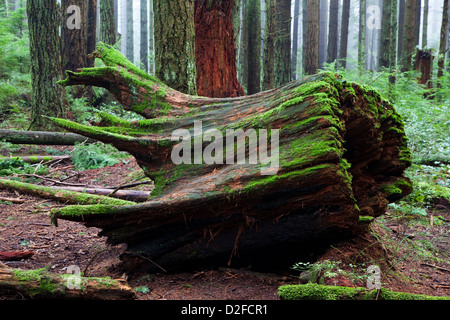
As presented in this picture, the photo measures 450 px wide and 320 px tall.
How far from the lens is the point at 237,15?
13008mm

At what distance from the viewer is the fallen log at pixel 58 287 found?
258 centimetres

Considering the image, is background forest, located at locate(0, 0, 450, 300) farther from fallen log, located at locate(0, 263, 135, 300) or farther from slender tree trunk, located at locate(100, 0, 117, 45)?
fallen log, located at locate(0, 263, 135, 300)

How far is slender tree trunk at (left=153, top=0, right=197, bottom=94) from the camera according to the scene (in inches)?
212

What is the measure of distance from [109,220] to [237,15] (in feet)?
36.9

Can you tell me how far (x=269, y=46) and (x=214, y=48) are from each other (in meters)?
5.38

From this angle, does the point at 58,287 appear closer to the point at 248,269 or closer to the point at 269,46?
the point at 248,269

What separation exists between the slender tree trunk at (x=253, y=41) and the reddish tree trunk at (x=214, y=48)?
14.3ft

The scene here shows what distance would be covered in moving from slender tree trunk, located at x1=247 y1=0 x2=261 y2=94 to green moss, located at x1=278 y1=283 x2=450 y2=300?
9156 mm

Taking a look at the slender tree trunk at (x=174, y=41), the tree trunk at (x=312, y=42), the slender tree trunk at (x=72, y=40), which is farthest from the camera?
the tree trunk at (x=312, y=42)

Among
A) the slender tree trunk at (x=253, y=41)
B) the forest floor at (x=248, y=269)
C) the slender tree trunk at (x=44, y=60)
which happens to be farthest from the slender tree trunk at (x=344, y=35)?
the forest floor at (x=248, y=269)

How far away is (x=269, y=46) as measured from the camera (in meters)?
11.4

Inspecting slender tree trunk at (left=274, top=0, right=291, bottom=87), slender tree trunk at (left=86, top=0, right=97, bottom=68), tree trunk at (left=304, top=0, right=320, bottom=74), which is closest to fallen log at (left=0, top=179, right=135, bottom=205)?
slender tree trunk at (left=274, top=0, right=291, bottom=87)

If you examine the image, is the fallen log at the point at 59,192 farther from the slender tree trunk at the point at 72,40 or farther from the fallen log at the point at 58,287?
the slender tree trunk at the point at 72,40

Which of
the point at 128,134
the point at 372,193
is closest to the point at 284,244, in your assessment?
the point at 372,193
